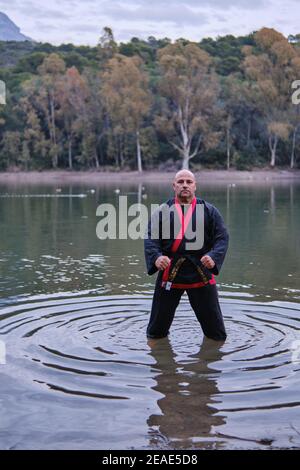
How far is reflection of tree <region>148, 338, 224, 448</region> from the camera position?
206 inches

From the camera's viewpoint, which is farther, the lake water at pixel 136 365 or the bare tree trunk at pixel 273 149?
the bare tree trunk at pixel 273 149

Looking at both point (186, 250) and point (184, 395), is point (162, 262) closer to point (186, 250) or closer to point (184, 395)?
point (186, 250)

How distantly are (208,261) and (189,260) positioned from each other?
0.29 m

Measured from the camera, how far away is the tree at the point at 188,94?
226 ft

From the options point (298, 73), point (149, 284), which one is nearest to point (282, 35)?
point (298, 73)

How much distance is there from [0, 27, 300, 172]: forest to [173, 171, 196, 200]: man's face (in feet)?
195

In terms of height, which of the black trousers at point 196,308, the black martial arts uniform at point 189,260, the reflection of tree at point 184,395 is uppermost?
the black martial arts uniform at point 189,260

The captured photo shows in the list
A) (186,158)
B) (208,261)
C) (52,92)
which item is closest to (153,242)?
(208,261)

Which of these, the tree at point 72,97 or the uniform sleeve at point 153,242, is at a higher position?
the tree at point 72,97

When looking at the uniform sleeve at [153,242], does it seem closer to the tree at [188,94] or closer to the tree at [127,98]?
the tree at [188,94]

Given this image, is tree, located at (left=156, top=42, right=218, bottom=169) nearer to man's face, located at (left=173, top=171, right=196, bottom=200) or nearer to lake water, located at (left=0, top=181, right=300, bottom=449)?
lake water, located at (left=0, top=181, right=300, bottom=449)

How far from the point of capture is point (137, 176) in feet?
226

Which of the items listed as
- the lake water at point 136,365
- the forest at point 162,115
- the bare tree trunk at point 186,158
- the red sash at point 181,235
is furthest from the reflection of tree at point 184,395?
the bare tree trunk at point 186,158
